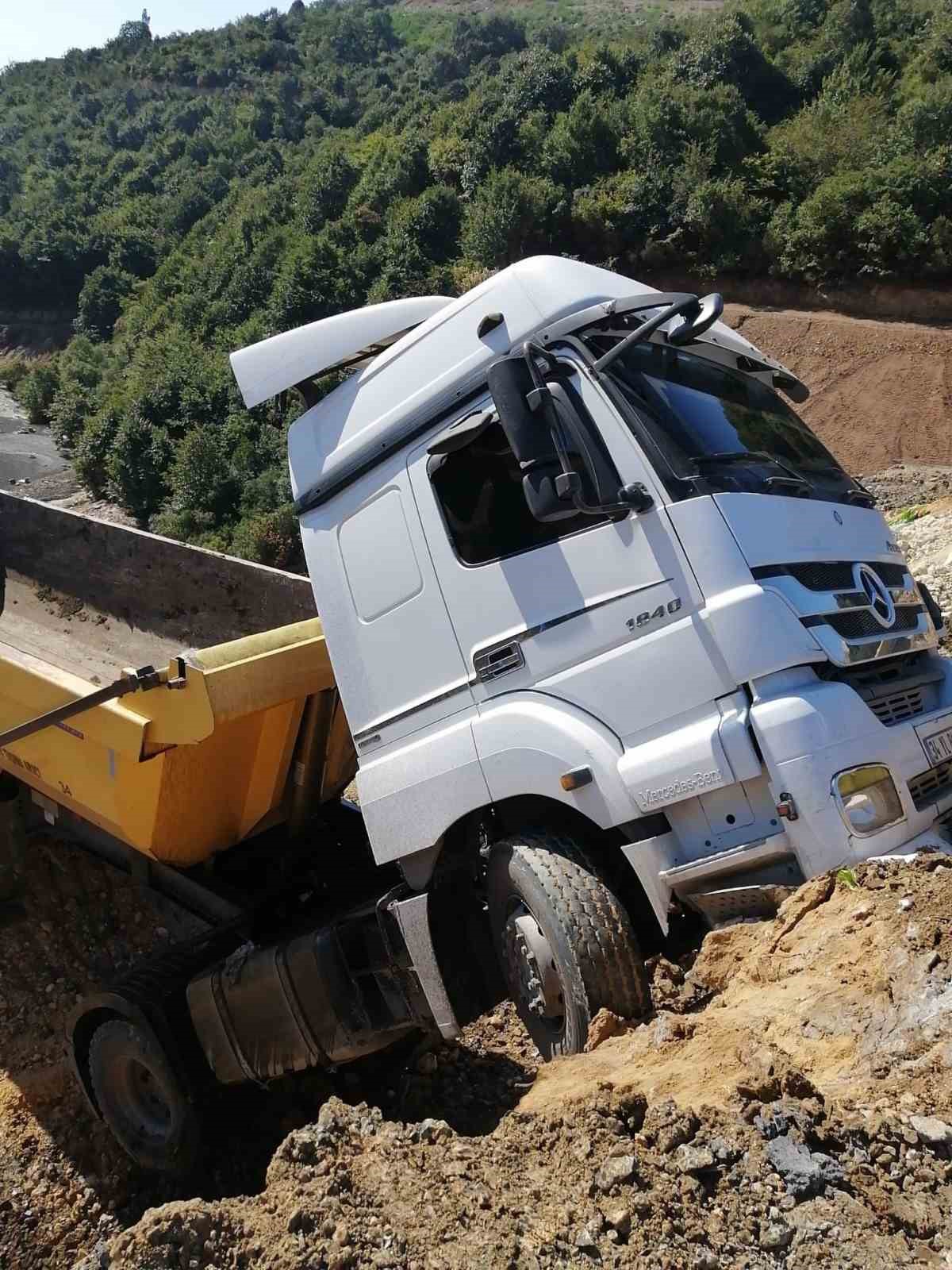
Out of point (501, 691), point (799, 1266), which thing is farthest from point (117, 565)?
point (799, 1266)

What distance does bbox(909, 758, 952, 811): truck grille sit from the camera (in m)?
3.40

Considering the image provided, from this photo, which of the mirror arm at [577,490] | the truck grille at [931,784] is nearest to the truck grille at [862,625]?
the truck grille at [931,784]

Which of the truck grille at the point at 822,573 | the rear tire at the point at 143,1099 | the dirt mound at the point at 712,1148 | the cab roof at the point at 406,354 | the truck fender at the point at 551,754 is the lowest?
the dirt mound at the point at 712,1148

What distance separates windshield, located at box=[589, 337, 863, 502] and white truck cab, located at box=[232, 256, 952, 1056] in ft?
0.05

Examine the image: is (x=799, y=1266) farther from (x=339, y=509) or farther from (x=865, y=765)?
(x=339, y=509)

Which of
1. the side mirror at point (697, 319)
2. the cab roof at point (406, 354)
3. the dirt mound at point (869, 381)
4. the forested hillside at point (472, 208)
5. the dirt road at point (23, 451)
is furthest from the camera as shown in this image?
the dirt road at point (23, 451)

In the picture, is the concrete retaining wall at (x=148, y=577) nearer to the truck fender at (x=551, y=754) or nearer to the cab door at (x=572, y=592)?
the cab door at (x=572, y=592)

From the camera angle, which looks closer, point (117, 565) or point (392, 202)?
point (117, 565)

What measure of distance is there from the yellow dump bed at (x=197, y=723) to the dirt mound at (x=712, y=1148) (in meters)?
1.67

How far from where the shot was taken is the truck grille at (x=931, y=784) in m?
3.40

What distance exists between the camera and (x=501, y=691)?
12.6 feet

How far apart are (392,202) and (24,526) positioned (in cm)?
2360

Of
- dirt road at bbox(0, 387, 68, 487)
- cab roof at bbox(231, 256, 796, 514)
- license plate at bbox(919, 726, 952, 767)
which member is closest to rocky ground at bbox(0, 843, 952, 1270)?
license plate at bbox(919, 726, 952, 767)

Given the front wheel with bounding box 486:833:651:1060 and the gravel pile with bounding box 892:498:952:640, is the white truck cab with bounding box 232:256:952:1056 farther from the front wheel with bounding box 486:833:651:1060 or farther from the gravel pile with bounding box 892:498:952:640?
the gravel pile with bounding box 892:498:952:640
